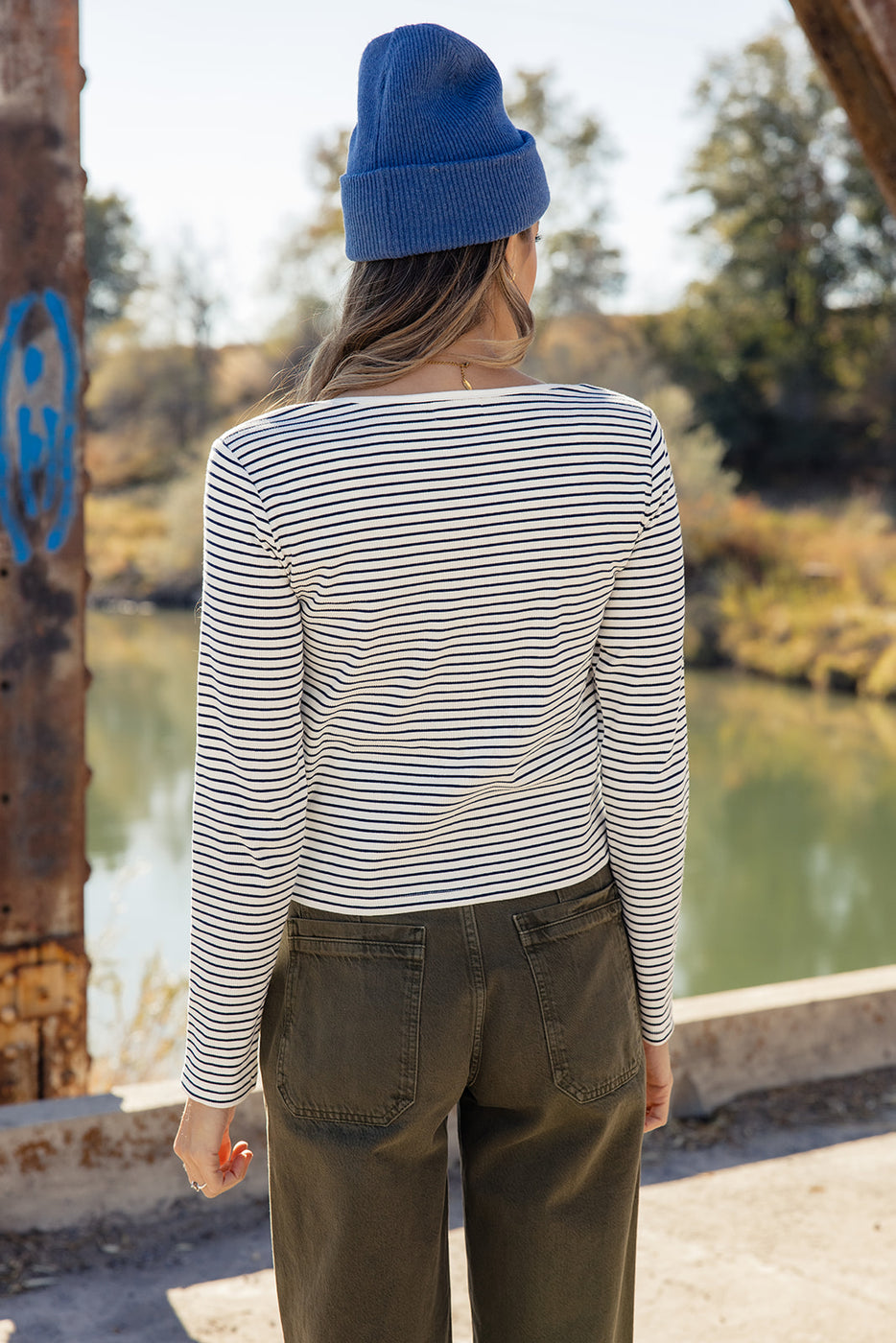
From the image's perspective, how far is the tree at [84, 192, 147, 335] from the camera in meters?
29.5

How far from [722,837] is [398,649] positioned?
8.73m

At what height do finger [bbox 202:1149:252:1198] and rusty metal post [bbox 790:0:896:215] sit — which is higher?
rusty metal post [bbox 790:0:896:215]

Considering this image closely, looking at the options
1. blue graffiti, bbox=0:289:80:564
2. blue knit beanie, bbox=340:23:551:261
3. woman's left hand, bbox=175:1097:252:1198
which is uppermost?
blue knit beanie, bbox=340:23:551:261

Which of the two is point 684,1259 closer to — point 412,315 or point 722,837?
point 412,315

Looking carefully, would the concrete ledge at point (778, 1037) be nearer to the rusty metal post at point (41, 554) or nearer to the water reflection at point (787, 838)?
the rusty metal post at point (41, 554)

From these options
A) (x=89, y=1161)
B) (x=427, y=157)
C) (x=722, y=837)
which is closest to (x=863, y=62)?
(x=427, y=157)

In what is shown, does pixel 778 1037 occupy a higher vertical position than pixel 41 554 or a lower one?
lower

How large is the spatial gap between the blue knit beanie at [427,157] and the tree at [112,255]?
1210 inches

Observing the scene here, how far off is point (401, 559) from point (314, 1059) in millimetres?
434

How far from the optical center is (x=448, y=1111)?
1073mm

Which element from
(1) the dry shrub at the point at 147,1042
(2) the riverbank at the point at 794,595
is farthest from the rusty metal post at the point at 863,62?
(2) the riverbank at the point at 794,595

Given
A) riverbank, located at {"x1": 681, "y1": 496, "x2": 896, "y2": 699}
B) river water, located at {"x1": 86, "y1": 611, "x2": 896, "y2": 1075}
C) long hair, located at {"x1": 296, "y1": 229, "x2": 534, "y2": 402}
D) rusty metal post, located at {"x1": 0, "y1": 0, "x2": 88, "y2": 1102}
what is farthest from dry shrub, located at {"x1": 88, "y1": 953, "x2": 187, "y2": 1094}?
riverbank, located at {"x1": 681, "y1": 496, "x2": 896, "y2": 699}

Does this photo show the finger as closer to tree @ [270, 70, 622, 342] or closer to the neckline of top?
the neckline of top

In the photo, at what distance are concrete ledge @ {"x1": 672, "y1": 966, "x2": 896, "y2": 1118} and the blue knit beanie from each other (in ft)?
6.16
